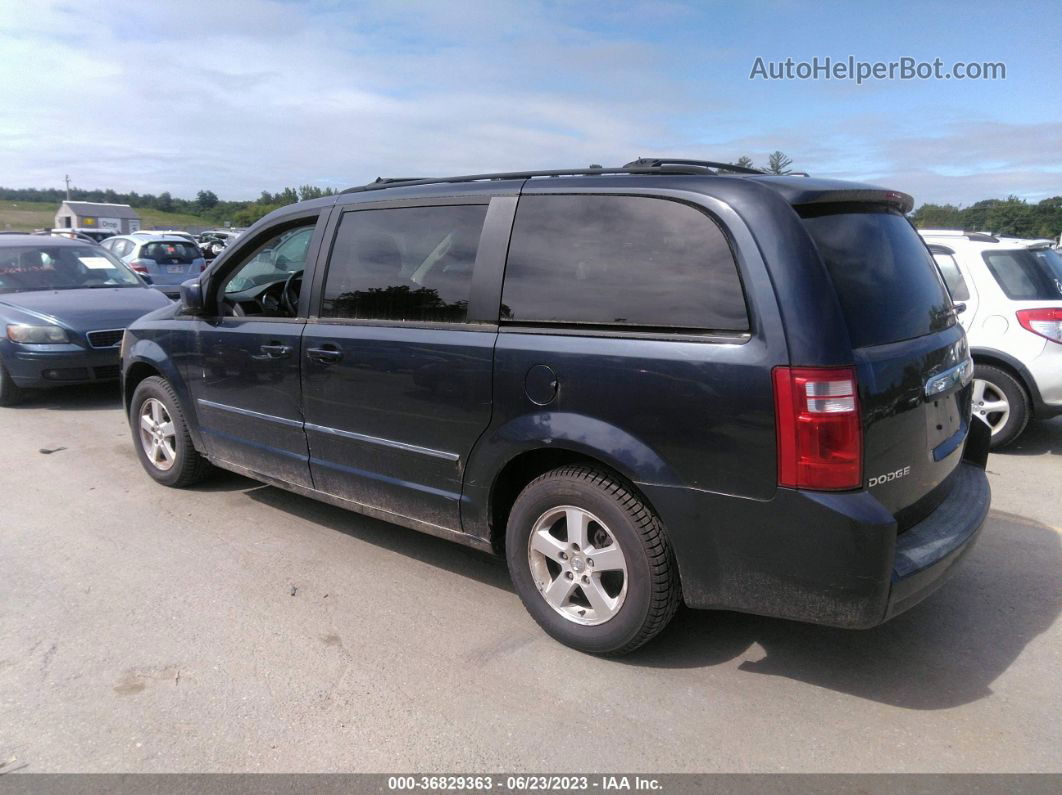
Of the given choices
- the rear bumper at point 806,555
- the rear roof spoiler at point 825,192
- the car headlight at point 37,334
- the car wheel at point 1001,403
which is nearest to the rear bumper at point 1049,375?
the car wheel at point 1001,403

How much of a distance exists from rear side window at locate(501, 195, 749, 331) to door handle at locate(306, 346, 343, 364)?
1044mm

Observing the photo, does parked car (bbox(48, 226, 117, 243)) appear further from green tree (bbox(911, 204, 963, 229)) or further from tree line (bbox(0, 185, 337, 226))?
tree line (bbox(0, 185, 337, 226))

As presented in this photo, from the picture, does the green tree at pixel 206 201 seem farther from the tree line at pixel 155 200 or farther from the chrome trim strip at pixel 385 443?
the chrome trim strip at pixel 385 443

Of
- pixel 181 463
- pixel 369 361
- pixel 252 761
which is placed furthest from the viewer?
pixel 181 463

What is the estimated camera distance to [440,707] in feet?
9.64

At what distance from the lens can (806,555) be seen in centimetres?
268

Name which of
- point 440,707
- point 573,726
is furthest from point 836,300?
point 440,707

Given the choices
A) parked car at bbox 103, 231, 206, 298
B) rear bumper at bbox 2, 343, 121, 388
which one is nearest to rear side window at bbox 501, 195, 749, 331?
rear bumper at bbox 2, 343, 121, 388

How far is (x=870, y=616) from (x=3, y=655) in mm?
3438

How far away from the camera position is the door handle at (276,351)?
4.26 meters

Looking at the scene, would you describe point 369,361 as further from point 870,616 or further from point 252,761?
point 870,616

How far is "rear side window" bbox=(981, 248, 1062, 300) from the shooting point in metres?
6.21

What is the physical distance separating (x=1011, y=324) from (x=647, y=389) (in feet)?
15.7

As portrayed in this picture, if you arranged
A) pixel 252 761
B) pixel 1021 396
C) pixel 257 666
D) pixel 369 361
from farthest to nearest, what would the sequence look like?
pixel 1021 396 → pixel 369 361 → pixel 257 666 → pixel 252 761
